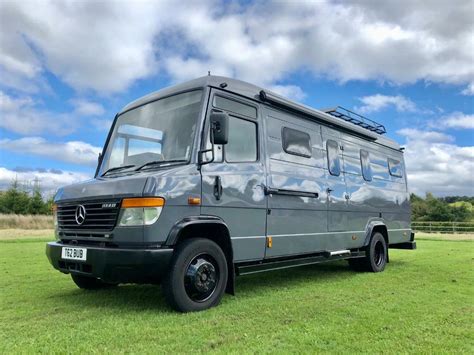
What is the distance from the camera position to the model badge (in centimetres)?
500

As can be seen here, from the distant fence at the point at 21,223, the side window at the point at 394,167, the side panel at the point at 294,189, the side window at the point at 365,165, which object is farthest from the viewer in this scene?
the distant fence at the point at 21,223

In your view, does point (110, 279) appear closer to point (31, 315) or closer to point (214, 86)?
point (31, 315)

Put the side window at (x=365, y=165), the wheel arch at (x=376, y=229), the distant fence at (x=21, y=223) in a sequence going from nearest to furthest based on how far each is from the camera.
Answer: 1. the wheel arch at (x=376, y=229)
2. the side window at (x=365, y=165)
3. the distant fence at (x=21, y=223)

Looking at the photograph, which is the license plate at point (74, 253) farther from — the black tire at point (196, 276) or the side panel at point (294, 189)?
the side panel at point (294, 189)

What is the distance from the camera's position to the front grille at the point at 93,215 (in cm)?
467

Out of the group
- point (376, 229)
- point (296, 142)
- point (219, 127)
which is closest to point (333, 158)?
point (296, 142)

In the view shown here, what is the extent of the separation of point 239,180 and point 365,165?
4.51 metres

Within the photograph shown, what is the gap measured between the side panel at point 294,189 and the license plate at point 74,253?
2.52 metres

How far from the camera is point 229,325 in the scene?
419cm

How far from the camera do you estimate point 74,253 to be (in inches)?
194

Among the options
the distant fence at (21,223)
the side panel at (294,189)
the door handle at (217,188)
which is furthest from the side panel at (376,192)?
the distant fence at (21,223)

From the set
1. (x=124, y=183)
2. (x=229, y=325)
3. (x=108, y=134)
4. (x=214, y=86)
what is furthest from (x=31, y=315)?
(x=214, y=86)

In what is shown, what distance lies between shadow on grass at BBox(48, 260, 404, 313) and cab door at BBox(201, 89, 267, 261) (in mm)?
917

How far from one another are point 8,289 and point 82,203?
2.36m
